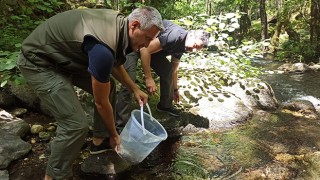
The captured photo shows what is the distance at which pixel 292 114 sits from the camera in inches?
218

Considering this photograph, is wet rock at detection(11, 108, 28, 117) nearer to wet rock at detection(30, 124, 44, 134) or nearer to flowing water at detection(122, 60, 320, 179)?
wet rock at detection(30, 124, 44, 134)

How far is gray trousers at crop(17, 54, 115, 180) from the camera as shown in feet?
8.25

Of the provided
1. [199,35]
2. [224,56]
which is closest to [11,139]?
[199,35]

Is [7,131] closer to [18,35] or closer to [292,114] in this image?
[18,35]

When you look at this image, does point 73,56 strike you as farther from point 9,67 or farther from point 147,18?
point 9,67

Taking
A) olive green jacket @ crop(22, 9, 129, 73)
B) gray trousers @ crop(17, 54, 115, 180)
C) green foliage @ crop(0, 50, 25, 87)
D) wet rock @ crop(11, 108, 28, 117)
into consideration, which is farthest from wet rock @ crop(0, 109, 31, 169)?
olive green jacket @ crop(22, 9, 129, 73)

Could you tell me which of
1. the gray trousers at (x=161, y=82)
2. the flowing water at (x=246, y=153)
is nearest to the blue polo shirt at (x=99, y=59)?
the flowing water at (x=246, y=153)

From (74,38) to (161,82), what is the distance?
7.20ft

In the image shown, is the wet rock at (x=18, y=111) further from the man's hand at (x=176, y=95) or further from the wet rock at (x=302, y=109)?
the wet rock at (x=302, y=109)

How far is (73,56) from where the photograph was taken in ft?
8.12

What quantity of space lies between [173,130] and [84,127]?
2071mm

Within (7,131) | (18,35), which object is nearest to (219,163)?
(7,131)

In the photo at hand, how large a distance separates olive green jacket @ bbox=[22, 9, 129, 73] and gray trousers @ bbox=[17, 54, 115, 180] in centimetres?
9

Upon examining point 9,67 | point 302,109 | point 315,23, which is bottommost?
point 302,109
